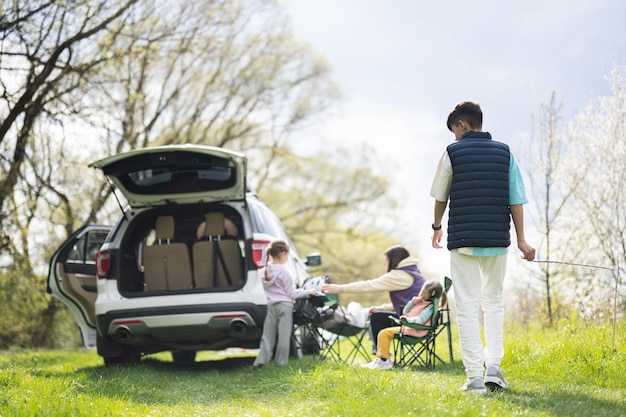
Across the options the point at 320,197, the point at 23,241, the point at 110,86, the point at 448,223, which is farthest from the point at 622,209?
the point at 320,197

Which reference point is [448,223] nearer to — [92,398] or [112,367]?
[92,398]

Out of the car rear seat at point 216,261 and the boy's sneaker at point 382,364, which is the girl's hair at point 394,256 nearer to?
the boy's sneaker at point 382,364

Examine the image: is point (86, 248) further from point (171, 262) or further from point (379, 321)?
point (379, 321)

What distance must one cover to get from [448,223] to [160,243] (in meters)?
4.06

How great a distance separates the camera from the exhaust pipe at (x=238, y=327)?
6.90 meters

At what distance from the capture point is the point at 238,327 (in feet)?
22.8

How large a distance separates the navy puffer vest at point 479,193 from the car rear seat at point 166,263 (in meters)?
3.77

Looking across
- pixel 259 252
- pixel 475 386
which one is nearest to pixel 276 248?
pixel 259 252

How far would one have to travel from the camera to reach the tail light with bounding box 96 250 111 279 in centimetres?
738

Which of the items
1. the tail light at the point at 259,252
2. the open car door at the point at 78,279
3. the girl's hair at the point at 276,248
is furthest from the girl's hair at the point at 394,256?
the open car door at the point at 78,279

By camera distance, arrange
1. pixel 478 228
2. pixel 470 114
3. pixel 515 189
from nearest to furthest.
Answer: pixel 478 228, pixel 515 189, pixel 470 114

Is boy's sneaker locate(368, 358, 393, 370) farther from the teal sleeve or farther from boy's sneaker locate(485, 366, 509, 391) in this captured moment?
the teal sleeve

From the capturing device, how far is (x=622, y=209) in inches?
401

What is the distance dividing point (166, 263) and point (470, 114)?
4.09 meters
